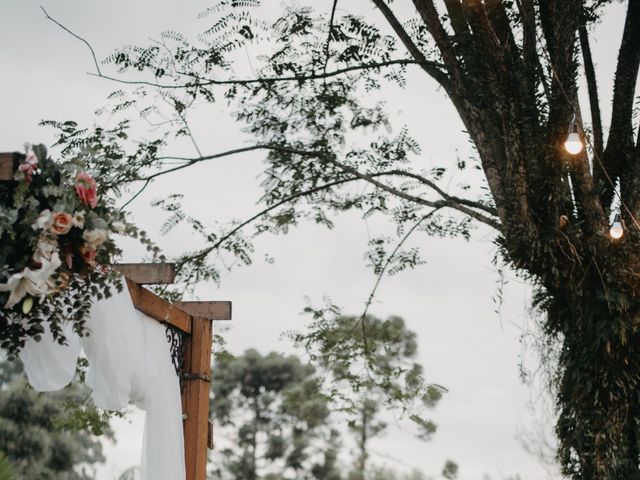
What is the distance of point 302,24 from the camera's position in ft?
22.1

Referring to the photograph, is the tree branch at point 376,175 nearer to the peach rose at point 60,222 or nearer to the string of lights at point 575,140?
the string of lights at point 575,140

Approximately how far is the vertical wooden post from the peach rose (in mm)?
2063

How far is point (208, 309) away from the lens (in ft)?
15.9

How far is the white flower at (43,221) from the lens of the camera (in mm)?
2748

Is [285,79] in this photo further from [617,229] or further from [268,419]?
[268,419]

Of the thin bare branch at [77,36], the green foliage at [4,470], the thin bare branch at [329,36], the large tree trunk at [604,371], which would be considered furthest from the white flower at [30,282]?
the thin bare branch at [329,36]

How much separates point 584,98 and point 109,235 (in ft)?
16.5

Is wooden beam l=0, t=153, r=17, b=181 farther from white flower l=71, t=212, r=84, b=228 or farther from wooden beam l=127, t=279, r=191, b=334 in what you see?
wooden beam l=127, t=279, r=191, b=334

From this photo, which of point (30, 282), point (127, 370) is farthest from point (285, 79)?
point (30, 282)

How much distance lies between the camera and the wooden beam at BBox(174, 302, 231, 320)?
4.84m

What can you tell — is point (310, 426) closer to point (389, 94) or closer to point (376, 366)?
point (376, 366)

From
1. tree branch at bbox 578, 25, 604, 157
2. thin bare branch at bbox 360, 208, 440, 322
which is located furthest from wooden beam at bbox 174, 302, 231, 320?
tree branch at bbox 578, 25, 604, 157

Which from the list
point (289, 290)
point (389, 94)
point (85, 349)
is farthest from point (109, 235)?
point (289, 290)

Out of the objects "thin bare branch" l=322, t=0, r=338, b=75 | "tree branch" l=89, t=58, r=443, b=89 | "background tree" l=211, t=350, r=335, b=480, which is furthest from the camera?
"background tree" l=211, t=350, r=335, b=480
